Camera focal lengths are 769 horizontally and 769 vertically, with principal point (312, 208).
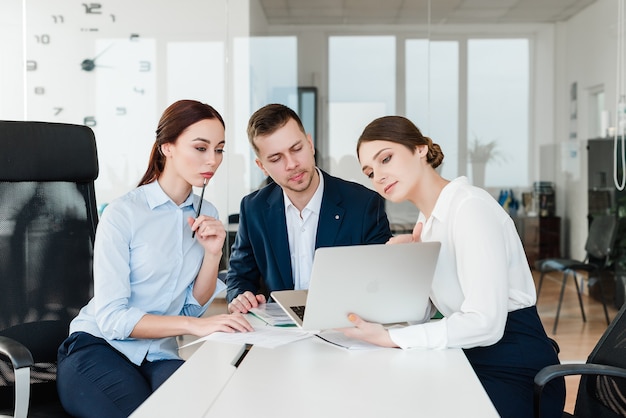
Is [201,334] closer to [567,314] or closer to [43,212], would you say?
[43,212]

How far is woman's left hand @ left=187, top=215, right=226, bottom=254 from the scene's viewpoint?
2268 millimetres

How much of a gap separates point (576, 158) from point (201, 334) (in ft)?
12.1

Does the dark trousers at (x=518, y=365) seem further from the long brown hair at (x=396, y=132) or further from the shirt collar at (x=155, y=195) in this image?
the shirt collar at (x=155, y=195)

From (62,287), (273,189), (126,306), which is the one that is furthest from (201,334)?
(273,189)

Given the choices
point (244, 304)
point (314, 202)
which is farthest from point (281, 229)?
point (244, 304)

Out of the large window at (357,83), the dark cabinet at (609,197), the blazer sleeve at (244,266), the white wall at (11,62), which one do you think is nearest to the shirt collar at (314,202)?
the blazer sleeve at (244,266)

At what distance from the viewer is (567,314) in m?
5.17

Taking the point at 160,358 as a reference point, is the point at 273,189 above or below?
above

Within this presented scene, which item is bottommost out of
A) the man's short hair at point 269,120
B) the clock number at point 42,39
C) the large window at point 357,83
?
the man's short hair at point 269,120

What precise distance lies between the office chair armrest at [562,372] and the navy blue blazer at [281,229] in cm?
101

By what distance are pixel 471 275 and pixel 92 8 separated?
4151 millimetres

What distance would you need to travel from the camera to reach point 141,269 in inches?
88.4

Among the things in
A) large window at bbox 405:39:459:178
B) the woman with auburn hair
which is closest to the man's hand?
the woman with auburn hair

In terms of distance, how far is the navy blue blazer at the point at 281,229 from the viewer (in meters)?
2.75
